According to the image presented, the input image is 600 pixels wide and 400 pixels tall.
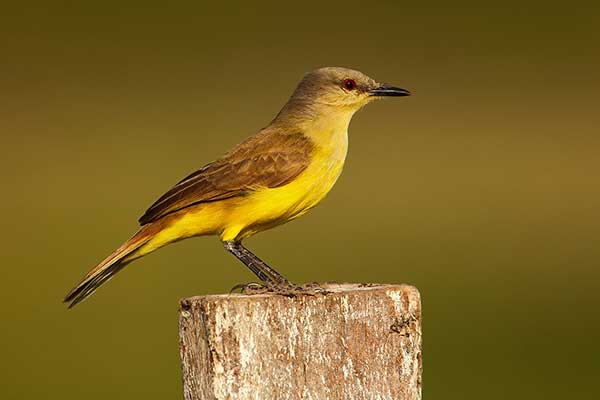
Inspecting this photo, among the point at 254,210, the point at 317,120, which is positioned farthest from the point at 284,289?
the point at 317,120

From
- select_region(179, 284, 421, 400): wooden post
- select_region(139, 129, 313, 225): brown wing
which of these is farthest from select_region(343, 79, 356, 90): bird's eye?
select_region(179, 284, 421, 400): wooden post

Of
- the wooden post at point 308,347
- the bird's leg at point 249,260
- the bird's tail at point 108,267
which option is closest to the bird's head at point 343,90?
the bird's leg at point 249,260

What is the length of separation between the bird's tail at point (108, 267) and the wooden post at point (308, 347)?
5.45ft

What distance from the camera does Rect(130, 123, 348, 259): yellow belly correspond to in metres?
6.37

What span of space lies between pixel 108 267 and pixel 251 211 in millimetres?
762

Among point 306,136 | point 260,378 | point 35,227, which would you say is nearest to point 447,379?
point 306,136

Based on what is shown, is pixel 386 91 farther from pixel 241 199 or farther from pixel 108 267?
pixel 108 267

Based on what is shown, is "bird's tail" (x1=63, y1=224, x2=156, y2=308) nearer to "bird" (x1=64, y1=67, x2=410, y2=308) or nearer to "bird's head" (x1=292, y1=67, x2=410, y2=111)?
"bird" (x1=64, y1=67, x2=410, y2=308)

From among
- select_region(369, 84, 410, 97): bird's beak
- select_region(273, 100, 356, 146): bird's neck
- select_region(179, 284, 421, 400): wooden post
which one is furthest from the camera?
select_region(369, 84, 410, 97): bird's beak

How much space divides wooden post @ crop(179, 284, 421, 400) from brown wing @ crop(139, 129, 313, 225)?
1.82m

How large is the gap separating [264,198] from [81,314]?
6956 millimetres

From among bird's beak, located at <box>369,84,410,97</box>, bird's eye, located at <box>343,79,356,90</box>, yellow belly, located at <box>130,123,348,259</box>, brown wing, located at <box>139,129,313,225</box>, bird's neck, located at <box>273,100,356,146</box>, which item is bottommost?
yellow belly, located at <box>130,123,348,259</box>

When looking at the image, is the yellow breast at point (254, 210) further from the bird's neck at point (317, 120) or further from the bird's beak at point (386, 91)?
the bird's beak at point (386, 91)

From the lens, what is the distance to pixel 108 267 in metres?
6.28
